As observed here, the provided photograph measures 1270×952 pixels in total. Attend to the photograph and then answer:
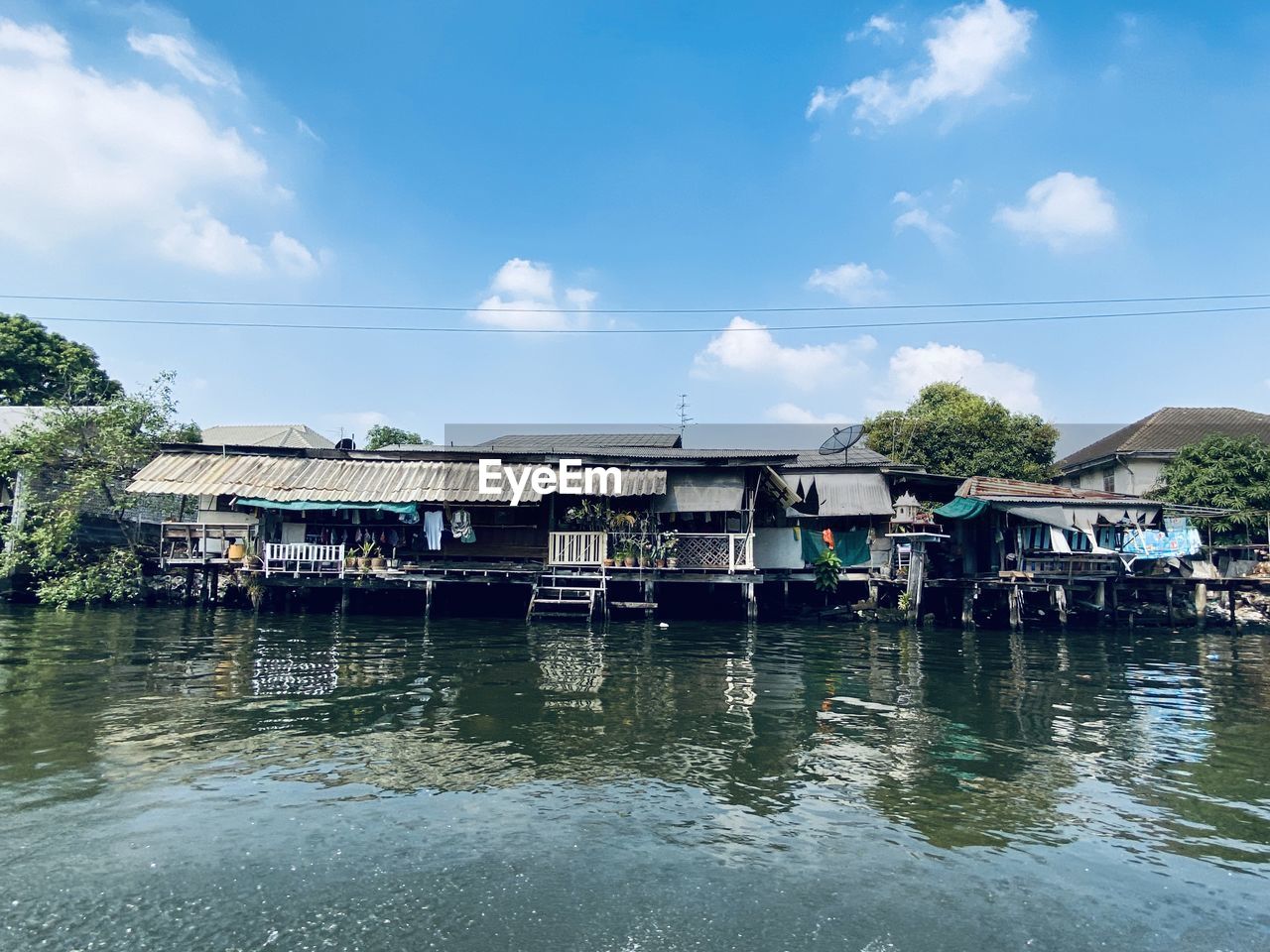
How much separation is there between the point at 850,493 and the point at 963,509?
3721 mm

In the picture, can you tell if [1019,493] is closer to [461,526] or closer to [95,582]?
[461,526]

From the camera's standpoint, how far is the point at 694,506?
22547 millimetres

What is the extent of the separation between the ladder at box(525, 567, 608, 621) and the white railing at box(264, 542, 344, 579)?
5605 millimetres

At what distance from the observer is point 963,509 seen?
891 inches

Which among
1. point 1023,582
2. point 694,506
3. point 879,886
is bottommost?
point 879,886

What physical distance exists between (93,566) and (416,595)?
989 centimetres

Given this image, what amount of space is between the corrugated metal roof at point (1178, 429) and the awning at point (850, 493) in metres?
13.1

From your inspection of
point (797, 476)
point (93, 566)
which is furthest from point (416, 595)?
point (797, 476)

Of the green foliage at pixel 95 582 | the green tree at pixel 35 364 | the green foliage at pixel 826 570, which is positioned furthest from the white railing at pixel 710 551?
the green tree at pixel 35 364

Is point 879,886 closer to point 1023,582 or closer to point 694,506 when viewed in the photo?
point 694,506

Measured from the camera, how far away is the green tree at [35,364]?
38125 mm

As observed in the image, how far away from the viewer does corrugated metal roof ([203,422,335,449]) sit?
35.8m

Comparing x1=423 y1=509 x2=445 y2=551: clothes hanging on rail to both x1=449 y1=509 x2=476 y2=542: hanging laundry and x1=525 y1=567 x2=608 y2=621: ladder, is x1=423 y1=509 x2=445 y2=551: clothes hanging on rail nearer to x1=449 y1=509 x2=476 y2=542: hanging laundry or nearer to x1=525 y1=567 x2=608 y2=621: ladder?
x1=449 y1=509 x2=476 y2=542: hanging laundry

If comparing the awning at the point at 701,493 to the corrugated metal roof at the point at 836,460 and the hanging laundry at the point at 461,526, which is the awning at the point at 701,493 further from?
the hanging laundry at the point at 461,526
